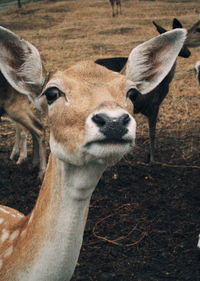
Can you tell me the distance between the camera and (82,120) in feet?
7.95

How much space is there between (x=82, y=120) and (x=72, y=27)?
708 inches

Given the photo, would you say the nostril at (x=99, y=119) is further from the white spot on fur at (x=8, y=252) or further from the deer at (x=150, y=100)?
the deer at (x=150, y=100)

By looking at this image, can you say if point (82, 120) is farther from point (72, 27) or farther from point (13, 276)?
point (72, 27)

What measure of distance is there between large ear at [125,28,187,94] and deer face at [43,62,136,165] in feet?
1.08

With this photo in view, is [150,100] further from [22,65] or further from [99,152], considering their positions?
[99,152]

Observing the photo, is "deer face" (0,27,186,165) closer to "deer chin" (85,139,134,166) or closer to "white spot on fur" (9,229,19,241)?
"deer chin" (85,139,134,166)

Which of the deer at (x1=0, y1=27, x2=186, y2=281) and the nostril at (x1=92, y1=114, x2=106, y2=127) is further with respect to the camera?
the deer at (x1=0, y1=27, x2=186, y2=281)

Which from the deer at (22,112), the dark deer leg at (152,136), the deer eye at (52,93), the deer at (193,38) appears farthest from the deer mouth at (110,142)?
the deer at (193,38)

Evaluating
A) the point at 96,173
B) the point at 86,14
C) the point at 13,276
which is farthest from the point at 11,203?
the point at 86,14

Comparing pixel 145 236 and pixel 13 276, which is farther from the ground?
pixel 13 276

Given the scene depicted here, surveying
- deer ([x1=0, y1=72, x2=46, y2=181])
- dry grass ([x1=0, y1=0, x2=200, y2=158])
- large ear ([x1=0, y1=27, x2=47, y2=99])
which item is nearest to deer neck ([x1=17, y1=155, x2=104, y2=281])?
large ear ([x1=0, y1=27, x2=47, y2=99])

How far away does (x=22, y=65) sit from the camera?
2.95 metres

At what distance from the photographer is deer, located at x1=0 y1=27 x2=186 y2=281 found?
2316mm

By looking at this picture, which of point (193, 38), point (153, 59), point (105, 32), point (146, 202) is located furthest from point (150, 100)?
point (105, 32)
